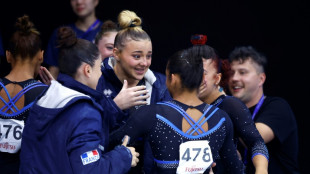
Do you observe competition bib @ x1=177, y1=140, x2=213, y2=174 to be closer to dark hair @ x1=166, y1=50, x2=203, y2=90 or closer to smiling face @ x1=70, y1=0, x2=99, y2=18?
dark hair @ x1=166, y1=50, x2=203, y2=90

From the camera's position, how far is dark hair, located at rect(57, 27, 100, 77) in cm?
251

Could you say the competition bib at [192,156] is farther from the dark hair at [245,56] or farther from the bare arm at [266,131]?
the dark hair at [245,56]

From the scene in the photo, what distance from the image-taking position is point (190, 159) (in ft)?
7.95

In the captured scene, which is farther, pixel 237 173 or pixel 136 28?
pixel 136 28

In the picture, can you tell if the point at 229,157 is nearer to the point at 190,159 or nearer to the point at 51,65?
the point at 190,159

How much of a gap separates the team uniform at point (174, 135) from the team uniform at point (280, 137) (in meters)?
1.03

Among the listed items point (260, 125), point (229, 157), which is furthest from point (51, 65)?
point (229, 157)

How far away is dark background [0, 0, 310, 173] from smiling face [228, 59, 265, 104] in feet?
3.54

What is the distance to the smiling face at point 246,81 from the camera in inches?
149

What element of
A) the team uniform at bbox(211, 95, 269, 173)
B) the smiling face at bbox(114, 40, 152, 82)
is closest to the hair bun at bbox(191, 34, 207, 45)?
the smiling face at bbox(114, 40, 152, 82)

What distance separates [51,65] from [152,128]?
2.29 metres

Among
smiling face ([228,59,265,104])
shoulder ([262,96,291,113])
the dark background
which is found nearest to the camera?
shoulder ([262,96,291,113])

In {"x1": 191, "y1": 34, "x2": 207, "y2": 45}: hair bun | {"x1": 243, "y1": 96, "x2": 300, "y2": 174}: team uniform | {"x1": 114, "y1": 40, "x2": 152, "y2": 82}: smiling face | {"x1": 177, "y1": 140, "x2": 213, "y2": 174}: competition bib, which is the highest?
{"x1": 191, "y1": 34, "x2": 207, "y2": 45}: hair bun

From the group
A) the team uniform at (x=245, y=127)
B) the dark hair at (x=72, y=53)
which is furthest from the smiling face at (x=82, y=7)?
the team uniform at (x=245, y=127)
